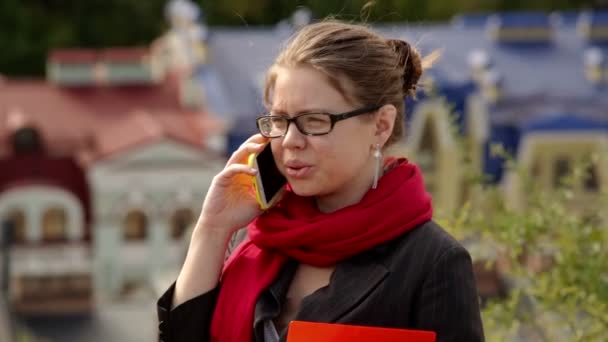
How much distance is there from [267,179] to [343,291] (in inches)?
10.7

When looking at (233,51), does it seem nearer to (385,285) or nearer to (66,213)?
(66,213)

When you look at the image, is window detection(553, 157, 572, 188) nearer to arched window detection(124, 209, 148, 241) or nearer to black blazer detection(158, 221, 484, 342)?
arched window detection(124, 209, 148, 241)

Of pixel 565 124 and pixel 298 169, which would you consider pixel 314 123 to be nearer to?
pixel 298 169

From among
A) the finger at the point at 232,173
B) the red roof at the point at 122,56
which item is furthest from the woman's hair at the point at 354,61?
the red roof at the point at 122,56

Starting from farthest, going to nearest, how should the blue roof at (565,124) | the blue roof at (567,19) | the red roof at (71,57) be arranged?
the blue roof at (567,19) → the red roof at (71,57) → the blue roof at (565,124)

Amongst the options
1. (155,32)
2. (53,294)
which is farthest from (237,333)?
(155,32)

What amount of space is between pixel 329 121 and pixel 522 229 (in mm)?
1300

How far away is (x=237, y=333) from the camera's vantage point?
2.05m

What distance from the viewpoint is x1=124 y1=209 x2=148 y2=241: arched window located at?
49.0ft

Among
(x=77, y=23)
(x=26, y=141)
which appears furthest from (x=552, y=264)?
(x=77, y=23)

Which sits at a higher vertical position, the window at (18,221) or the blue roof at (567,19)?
A: the blue roof at (567,19)

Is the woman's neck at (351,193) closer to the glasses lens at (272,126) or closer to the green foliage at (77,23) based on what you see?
the glasses lens at (272,126)

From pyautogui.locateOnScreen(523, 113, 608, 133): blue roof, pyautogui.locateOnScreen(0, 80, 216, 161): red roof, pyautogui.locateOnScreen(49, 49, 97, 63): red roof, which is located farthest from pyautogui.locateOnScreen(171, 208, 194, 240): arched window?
pyautogui.locateOnScreen(523, 113, 608, 133): blue roof

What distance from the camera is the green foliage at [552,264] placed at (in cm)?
305
